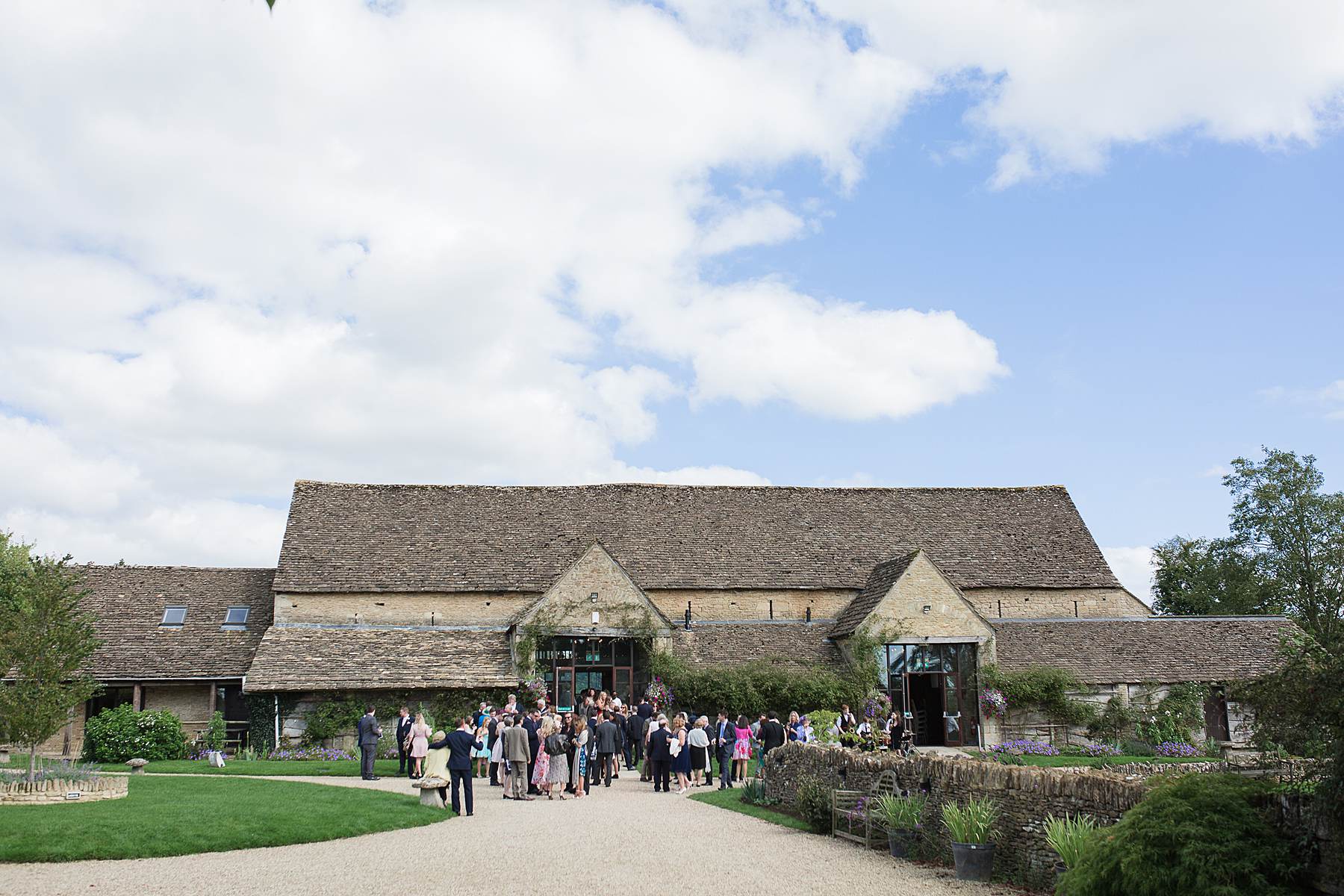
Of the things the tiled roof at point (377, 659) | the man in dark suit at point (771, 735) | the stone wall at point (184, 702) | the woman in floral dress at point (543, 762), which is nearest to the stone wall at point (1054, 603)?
the man in dark suit at point (771, 735)

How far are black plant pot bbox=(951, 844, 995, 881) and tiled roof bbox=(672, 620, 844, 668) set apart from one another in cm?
2096

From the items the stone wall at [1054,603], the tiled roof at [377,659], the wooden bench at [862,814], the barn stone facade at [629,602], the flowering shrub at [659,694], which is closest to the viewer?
the wooden bench at [862,814]

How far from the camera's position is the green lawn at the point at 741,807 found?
59.1 feet

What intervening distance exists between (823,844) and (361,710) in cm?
1808

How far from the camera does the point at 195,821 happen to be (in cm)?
1622

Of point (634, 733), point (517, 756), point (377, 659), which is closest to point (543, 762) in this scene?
point (517, 756)

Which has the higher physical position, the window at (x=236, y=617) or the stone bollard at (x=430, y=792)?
the window at (x=236, y=617)

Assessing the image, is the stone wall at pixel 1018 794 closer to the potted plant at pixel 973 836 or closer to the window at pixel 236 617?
the potted plant at pixel 973 836

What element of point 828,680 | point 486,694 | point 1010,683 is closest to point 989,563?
point 1010,683

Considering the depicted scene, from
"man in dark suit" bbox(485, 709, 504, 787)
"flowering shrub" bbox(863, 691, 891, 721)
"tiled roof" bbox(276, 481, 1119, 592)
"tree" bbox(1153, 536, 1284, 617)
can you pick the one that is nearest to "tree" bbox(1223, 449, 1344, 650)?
"tree" bbox(1153, 536, 1284, 617)

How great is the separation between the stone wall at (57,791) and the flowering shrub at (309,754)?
384 inches

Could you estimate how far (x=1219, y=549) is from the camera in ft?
178

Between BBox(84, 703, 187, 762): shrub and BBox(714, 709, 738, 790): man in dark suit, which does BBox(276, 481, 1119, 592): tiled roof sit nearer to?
BBox(84, 703, 187, 762): shrub

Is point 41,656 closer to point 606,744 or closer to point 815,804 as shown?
point 606,744
